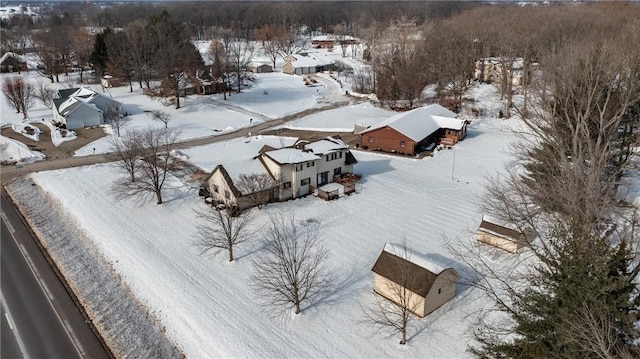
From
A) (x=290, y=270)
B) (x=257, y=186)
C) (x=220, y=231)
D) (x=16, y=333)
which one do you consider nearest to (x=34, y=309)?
(x=16, y=333)

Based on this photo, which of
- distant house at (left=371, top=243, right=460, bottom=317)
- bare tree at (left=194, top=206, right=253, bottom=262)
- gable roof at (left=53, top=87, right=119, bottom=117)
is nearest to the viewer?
distant house at (left=371, top=243, right=460, bottom=317)

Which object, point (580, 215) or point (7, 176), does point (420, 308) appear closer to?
point (580, 215)

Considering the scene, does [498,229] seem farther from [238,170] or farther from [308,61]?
[308,61]

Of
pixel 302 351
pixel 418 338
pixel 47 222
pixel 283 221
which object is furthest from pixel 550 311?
pixel 47 222

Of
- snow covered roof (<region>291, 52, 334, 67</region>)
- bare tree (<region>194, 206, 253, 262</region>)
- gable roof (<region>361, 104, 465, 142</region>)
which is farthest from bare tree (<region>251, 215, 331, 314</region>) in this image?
snow covered roof (<region>291, 52, 334, 67</region>)

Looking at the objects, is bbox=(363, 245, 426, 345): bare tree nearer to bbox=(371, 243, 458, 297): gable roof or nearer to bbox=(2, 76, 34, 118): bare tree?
bbox=(371, 243, 458, 297): gable roof

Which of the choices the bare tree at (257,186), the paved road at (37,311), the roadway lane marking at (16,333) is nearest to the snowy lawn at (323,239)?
the bare tree at (257,186)
